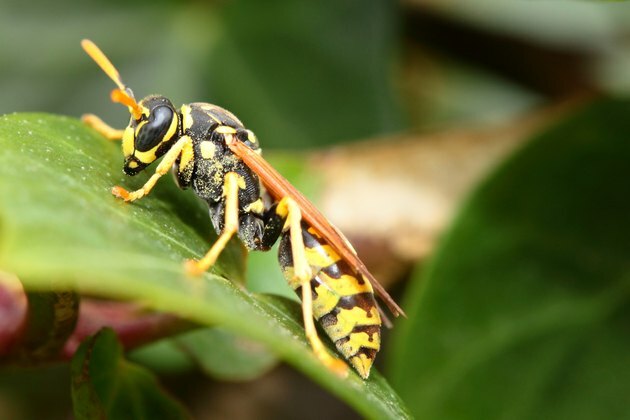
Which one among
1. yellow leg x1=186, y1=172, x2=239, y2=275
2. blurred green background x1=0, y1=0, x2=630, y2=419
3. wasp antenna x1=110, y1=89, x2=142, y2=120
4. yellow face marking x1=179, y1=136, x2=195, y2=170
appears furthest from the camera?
blurred green background x1=0, y1=0, x2=630, y2=419

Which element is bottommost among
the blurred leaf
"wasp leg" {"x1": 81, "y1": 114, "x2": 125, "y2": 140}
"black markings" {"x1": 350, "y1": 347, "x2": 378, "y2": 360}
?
the blurred leaf

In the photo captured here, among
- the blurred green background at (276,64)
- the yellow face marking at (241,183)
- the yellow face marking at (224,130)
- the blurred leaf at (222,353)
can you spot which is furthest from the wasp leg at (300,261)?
the blurred green background at (276,64)

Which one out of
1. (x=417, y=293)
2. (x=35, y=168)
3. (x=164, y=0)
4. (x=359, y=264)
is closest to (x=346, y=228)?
(x=417, y=293)

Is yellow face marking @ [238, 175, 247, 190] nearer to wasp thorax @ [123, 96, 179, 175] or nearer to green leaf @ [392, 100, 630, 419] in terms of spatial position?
wasp thorax @ [123, 96, 179, 175]

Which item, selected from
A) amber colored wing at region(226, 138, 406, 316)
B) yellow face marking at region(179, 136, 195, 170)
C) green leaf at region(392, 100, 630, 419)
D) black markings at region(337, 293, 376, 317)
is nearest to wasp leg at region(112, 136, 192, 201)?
yellow face marking at region(179, 136, 195, 170)

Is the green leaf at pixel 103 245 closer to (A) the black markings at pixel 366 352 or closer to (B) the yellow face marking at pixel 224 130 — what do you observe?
(A) the black markings at pixel 366 352

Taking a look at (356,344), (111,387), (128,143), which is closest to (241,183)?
(128,143)
